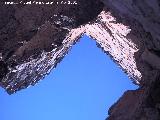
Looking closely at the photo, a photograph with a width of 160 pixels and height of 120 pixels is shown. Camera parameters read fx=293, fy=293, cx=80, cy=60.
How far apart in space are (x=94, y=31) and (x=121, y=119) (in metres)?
3.95

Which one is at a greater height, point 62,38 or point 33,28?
point 62,38

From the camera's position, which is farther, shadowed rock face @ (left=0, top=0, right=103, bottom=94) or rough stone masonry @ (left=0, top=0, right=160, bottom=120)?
shadowed rock face @ (left=0, top=0, right=103, bottom=94)

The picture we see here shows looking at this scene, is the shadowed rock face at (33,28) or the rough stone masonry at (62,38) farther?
the shadowed rock face at (33,28)

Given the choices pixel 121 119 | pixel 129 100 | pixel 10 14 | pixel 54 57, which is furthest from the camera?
pixel 54 57

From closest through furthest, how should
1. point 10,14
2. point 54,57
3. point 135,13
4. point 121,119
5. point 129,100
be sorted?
point 135,13
point 10,14
point 121,119
point 129,100
point 54,57

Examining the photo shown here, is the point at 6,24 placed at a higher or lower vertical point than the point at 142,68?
higher

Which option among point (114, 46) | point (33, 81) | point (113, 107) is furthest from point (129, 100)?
point (33, 81)

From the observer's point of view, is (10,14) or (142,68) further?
(142,68)

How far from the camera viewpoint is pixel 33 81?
11.2 m

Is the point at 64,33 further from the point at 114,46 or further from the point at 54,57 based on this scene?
the point at 114,46

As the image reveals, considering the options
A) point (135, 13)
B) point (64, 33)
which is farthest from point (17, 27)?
point (135, 13)

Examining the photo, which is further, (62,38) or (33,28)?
(62,38)

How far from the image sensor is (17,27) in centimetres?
801

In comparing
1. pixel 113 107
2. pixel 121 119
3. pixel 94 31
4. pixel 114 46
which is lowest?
pixel 121 119
